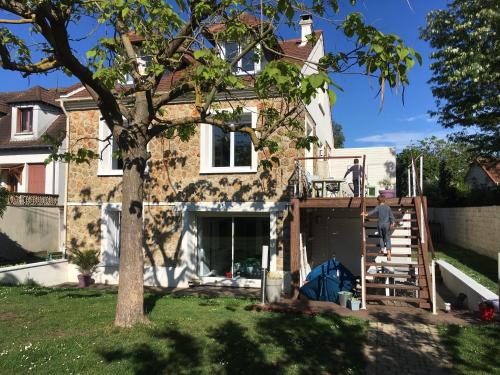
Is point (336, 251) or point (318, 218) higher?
point (318, 218)

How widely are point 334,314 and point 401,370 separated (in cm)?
302

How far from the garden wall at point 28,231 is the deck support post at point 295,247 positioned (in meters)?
14.2

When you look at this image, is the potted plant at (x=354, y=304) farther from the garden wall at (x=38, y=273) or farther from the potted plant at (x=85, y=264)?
the garden wall at (x=38, y=273)

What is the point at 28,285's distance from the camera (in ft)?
40.3

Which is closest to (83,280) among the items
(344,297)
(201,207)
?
(201,207)

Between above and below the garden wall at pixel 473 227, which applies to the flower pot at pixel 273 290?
below

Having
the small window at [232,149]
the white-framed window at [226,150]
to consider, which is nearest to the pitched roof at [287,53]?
the white-framed window at [226,150]

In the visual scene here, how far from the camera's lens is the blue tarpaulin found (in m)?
10.3

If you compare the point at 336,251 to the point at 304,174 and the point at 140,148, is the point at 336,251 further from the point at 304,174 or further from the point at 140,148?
the point at 140,148

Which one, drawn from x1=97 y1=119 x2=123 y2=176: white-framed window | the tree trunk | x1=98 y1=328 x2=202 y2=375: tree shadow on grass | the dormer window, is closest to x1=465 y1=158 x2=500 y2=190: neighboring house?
x1=97 y1=119 x2=123 y2=176: white-framed window

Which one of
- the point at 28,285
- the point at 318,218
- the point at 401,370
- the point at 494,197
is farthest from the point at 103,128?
the point at 494,197

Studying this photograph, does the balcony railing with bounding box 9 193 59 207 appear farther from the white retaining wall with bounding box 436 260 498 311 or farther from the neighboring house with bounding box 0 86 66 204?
the white retaining wall with bounding box 436 260 498 311

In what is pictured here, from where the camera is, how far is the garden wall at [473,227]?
1502cm

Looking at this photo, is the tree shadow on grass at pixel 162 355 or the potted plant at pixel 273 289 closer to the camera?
the tree shadow on grass at pixel 162 355
